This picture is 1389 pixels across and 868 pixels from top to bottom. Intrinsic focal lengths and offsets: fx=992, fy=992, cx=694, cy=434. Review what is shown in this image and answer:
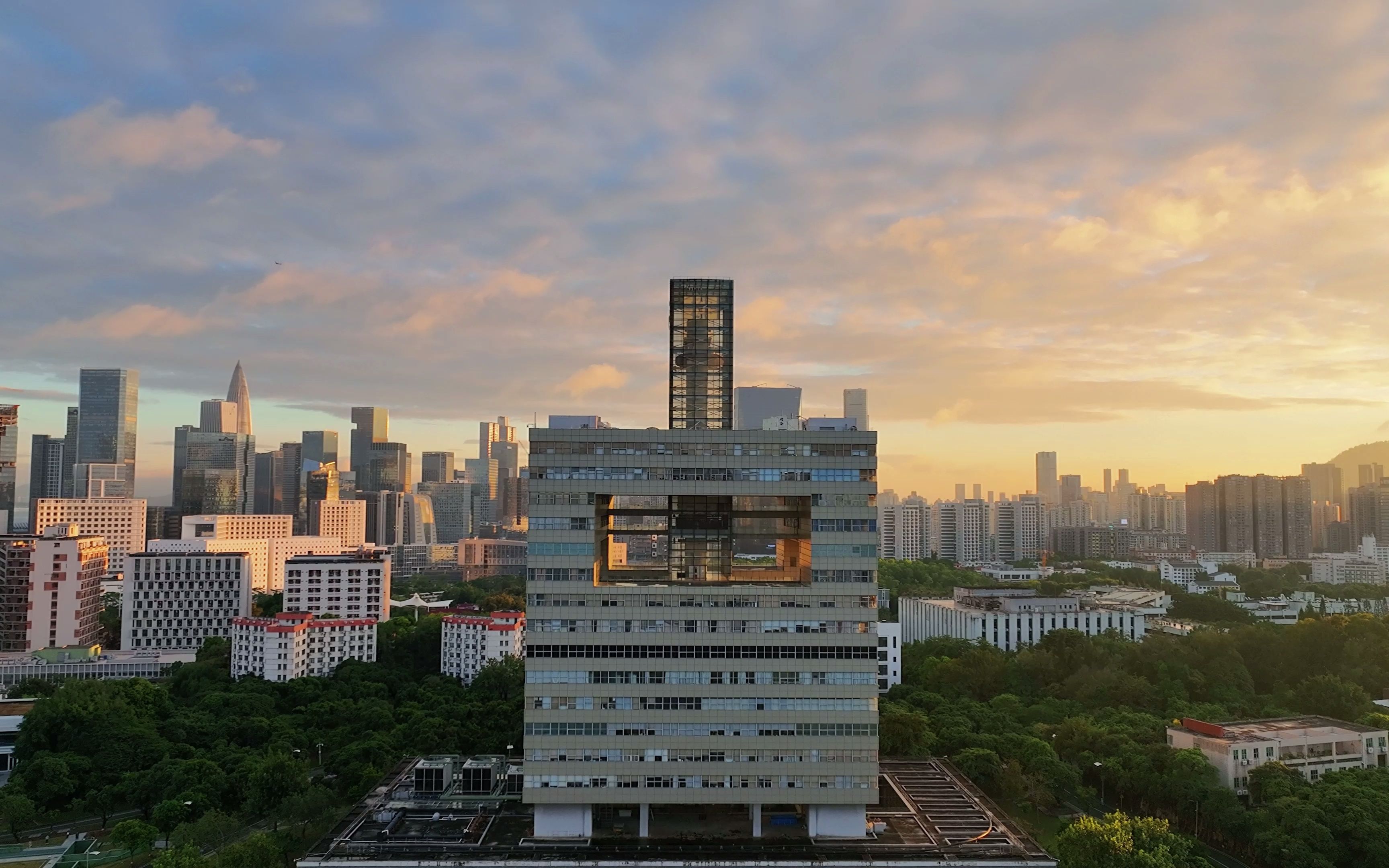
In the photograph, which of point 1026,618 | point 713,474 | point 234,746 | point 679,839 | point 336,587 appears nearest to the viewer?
point 679,839

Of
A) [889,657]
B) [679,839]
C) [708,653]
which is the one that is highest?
[708,653]

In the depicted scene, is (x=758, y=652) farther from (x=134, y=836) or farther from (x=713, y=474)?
(x=134, y=836)

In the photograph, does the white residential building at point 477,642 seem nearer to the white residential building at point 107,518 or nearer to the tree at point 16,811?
the tree at point 16,811

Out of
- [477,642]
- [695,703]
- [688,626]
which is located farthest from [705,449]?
[477,642]

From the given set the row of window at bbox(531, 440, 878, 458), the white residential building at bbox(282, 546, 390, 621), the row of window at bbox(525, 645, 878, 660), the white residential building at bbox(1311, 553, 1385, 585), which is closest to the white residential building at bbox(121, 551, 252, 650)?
the white residential building at bbox(282, 546, 390, 621)

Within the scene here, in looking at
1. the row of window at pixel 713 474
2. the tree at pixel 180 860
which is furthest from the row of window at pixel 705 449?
the tree at pixel 180 860

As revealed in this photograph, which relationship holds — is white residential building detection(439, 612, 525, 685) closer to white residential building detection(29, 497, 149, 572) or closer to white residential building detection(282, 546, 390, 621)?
white residential building detection(282, 546, 390, 621)
